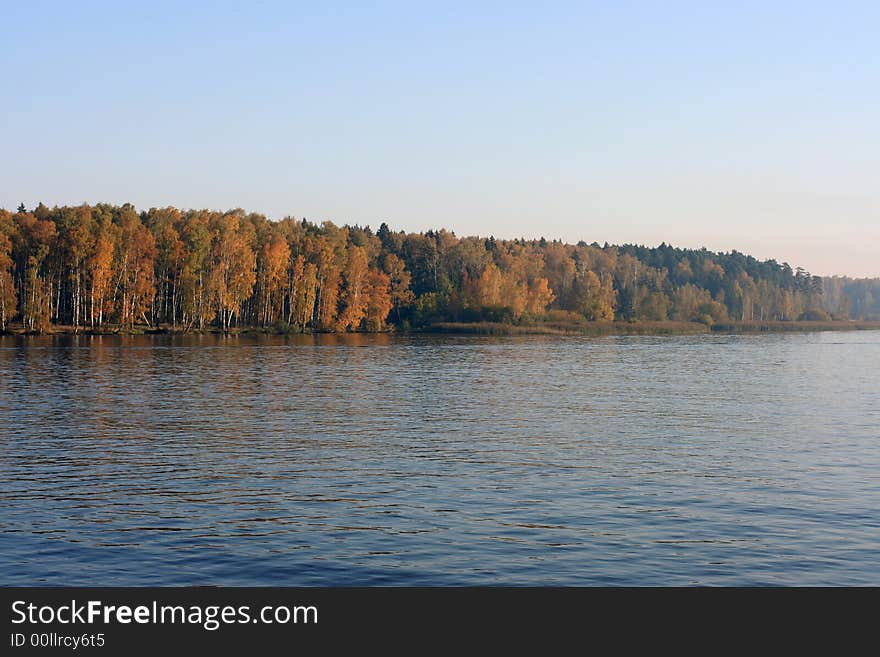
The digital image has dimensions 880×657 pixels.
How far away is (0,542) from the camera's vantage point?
20.6 m

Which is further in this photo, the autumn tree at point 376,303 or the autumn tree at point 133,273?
the autumn tree at point 376,303

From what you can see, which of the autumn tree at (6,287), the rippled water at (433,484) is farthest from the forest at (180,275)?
the rippled water at (433,484)

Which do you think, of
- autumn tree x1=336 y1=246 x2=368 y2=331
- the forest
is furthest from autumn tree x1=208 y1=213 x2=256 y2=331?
autumn tree x1=336 y1=246 x2=368 y2=331

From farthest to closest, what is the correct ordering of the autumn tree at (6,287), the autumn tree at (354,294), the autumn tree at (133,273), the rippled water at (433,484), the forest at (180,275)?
the autumn tree at (354,294)
the autumn tree at (133,273)
the forest at (180,275)
the autumn tree at (6,287)
the rippled water at (433,484)

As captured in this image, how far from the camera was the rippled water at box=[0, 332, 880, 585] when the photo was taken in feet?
63.6

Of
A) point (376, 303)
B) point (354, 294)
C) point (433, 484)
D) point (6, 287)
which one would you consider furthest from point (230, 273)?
point (433, 484)

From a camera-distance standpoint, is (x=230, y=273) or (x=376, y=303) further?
(x=376, y=303)

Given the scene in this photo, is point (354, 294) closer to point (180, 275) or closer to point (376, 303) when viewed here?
point (376, 303)

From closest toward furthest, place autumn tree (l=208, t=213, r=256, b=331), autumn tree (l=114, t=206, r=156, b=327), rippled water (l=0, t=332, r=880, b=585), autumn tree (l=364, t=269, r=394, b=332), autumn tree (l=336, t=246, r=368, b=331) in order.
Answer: rippled water (l=0, t=332, r=880, b=585) → autumn tree (l=114, t=206, r=156, b=327) → autumn tree (l=208, t=213, r=256, b=331) → autumn tree (l=336, t=246, r=368, b=331) → autumn tree (l=364, t=269, r=394, b=332)

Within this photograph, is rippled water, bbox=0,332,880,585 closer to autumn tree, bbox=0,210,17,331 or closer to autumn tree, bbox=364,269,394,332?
autumn tree, bbox=0,210,17,331

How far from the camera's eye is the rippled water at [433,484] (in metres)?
19.4

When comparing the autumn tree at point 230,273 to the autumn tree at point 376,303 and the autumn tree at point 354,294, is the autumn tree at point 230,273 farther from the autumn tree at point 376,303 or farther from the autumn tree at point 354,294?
the autumn tree at point 376,303

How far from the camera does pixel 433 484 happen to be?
90.9ft

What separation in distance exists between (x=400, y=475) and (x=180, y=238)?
423ft
